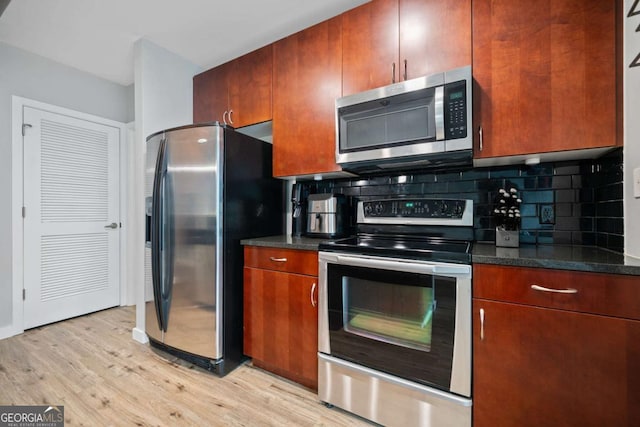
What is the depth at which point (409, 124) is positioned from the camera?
151 cm

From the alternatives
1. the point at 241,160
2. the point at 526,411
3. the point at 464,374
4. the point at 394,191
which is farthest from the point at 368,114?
the point at 526,411

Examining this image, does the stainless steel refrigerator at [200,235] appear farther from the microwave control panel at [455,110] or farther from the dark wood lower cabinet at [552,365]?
the dark wood lower cabinet at [552,365]

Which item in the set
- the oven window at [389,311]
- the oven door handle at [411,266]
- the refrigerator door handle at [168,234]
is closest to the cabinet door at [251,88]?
the refrigerator door handle at [168,234]

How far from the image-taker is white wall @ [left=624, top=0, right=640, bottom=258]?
1088mm

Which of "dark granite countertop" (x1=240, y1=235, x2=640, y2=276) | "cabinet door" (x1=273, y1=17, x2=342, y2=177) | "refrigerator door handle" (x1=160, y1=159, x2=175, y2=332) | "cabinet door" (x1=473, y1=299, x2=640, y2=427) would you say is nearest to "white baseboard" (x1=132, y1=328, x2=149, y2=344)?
"refrigerator door handle" (x1=160, y1=159, x2=175, y2=332)

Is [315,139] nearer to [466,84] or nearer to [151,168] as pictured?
[466,84]

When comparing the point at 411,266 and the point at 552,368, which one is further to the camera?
the point at 411,266

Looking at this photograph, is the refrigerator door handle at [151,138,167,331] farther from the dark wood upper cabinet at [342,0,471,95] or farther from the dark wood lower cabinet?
the dark wood lower cabinet

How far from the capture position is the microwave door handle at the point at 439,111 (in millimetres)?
1382

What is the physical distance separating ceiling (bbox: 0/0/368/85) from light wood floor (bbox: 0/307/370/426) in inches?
100

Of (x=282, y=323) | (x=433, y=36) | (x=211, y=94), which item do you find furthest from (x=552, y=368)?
(x=211, y=94)

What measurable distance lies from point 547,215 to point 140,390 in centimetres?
262

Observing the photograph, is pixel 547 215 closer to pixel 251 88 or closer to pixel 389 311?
pixel 389 311

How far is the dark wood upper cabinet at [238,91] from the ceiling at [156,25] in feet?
0.62
